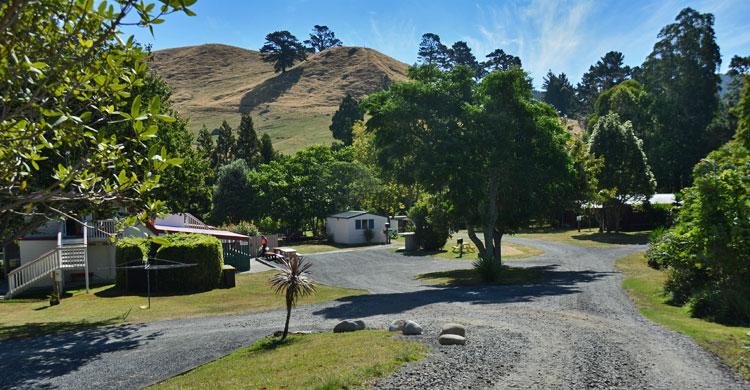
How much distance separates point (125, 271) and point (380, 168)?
15198 millimetres

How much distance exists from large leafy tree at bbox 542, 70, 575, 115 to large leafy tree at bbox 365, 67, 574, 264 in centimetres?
13669

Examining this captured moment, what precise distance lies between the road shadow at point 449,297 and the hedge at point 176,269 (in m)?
8.10

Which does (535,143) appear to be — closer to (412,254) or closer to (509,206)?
(509,206)

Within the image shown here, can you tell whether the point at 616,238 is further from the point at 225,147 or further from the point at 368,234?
the point at 225,147

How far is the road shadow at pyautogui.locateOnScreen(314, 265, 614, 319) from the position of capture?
20.5m

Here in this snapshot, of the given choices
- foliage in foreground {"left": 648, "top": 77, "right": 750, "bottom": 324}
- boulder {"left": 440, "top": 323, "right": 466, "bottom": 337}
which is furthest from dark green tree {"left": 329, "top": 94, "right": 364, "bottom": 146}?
boulder {"left": 440, "top": 323, "right": 466, "bottom": 337}

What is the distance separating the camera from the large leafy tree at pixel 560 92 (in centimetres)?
16025

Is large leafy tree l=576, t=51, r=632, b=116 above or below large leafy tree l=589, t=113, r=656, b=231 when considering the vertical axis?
above

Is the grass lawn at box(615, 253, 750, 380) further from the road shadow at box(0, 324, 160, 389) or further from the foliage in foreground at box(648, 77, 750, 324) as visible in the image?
the road shadow at box(0, 324, 160, 389)

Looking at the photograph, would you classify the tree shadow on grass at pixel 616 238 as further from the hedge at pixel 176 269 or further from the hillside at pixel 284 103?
the hillside at pixel 284 103

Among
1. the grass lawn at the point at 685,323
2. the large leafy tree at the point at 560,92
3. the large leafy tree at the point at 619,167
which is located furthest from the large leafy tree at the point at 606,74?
the grass lawn at the point at 685,323

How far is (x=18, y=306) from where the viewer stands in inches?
947

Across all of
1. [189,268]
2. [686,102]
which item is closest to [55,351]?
[189,268]

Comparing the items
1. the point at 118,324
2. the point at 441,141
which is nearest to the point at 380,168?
the point at 441,141
